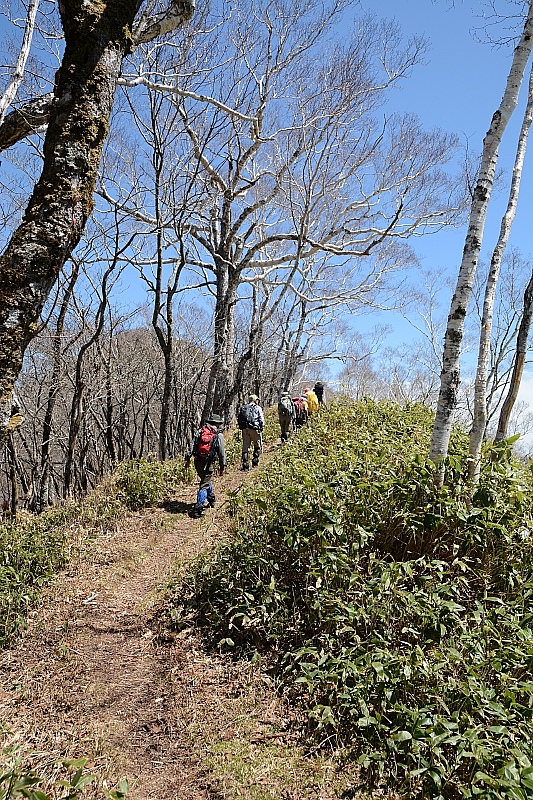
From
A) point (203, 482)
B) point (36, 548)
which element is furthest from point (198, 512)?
point (36, 548)

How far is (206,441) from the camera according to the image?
340 inches

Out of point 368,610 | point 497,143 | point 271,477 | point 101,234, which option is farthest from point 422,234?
point 368,610

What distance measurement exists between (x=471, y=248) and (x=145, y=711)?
18.0 ft

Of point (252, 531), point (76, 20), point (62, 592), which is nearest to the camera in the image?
point (76, 20)

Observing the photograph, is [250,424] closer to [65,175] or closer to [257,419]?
[257,419]

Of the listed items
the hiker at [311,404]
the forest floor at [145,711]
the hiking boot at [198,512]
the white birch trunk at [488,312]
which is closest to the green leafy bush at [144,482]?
the hiking boot at [198,512]

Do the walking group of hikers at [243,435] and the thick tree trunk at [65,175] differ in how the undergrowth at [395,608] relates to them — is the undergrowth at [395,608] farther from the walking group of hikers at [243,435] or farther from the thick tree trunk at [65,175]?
the thick tree trunk at [65,175]

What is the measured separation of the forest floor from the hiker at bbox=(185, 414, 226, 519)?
264 centimetres

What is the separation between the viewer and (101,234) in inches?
468

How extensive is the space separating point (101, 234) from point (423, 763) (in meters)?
12.1

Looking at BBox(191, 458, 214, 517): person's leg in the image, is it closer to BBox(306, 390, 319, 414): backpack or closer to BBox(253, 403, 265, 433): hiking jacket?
BBox(253, 403, 265, 433): hiking jacket

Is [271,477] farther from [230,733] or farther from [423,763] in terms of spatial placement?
[423,763]

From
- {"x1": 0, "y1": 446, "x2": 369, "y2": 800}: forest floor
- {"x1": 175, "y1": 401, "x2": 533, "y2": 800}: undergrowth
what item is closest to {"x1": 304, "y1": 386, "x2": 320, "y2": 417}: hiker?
{"x1": 175, "y1": 401, "x2": 533, "y2": 800}: undergrowth

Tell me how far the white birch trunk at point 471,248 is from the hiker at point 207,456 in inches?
168
